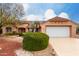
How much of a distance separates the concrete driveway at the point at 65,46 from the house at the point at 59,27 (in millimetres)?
49

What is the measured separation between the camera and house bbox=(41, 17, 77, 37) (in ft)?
4.88

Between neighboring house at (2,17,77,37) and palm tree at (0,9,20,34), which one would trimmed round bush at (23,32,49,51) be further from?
palm tree at (0,9,20,34)

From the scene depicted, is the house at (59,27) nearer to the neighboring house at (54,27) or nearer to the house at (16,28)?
the neighboring house at (54,27)

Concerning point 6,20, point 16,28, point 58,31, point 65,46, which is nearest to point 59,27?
point 58,31

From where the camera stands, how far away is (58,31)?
59.7 inches

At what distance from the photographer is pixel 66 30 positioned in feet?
4.95

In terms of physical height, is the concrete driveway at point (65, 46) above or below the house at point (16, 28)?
below

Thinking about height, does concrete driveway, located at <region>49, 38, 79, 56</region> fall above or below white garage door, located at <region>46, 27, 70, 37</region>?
below

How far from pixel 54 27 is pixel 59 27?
0.05 m

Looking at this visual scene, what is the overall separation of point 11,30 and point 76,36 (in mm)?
627

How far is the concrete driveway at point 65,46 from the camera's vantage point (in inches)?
57.4

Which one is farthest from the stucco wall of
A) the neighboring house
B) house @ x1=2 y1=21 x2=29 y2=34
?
house @ x1=2 y1=21 x2=29 y2=34

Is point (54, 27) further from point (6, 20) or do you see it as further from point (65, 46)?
point (6, 20)

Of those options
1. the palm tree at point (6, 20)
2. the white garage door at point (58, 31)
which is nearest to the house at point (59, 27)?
the white garage door at point (58, 31)
